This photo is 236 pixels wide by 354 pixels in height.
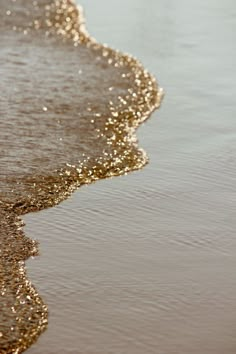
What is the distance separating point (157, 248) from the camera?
540 centimetres

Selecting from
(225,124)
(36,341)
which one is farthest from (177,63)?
(36,341)

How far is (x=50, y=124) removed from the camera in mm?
7492

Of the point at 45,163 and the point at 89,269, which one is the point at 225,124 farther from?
the point at 89,269

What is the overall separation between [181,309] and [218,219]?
1.14m

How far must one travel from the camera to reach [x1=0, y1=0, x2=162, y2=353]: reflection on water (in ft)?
16.6

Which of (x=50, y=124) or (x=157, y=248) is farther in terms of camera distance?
(x=50, y=124)

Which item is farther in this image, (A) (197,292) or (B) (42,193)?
(B) (42,193)

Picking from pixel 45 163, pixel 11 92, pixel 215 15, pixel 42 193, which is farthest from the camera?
pixel 215 15

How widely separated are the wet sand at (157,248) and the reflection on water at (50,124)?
0.11m

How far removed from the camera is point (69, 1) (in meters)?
12.5

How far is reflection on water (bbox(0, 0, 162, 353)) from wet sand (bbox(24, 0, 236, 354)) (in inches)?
4.4

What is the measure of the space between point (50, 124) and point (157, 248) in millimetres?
2330

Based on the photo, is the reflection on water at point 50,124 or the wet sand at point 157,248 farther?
the reflection on water at point 50,124

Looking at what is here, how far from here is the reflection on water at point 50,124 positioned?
5.07 m
